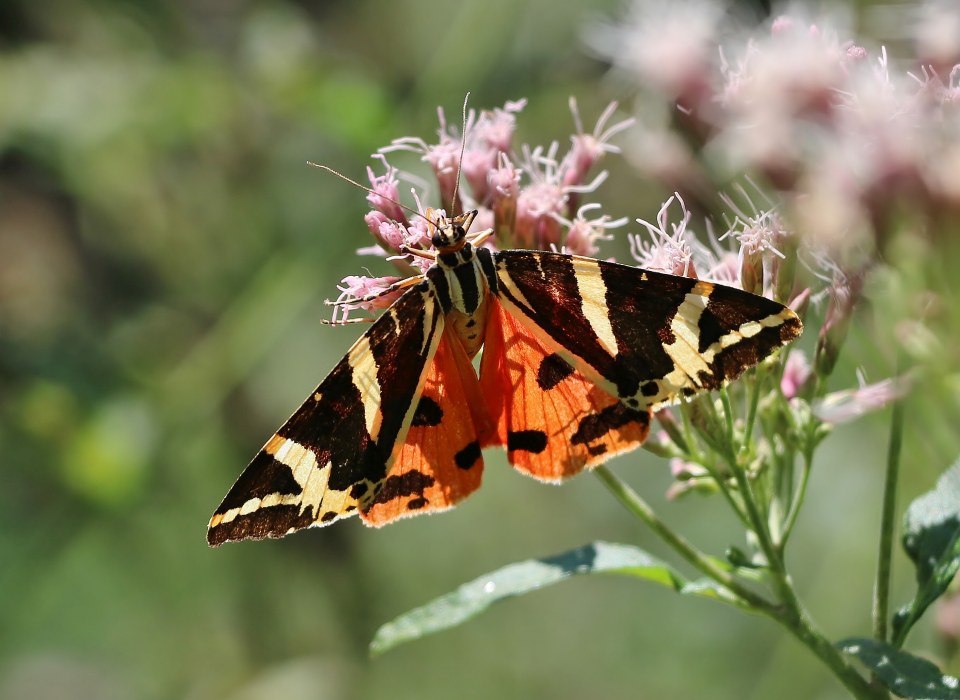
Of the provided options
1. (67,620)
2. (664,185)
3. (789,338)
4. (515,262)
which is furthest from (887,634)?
(67,620)

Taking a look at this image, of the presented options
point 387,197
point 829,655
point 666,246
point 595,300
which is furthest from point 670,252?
point 829,655

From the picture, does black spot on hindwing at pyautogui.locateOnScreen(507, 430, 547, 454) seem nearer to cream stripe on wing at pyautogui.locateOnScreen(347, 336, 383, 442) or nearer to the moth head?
cream stripe on wing at pyautogui.locateOnScreen(347, 336, 383, 442)

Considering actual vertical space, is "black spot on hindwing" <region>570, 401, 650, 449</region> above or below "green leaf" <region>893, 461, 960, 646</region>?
above

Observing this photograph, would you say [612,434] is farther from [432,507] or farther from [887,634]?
A: [887,634]

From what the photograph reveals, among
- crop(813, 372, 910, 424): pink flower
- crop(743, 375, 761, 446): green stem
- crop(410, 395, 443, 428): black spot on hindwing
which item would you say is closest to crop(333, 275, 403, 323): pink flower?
crop(410, 395, 443, 428): black spot on hindwing

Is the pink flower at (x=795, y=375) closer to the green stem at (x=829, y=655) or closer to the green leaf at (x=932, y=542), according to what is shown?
the green leaf at (x=932, y=542)

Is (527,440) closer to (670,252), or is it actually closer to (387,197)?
(670,252)
